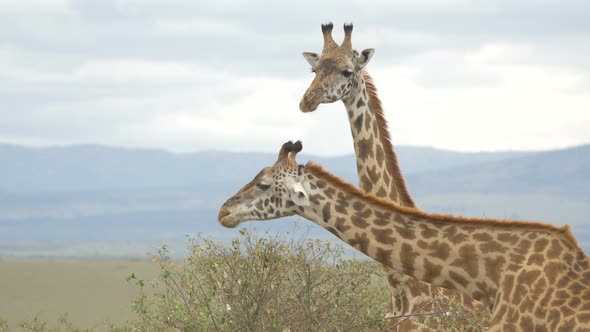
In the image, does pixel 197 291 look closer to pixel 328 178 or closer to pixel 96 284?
pixel 328 178

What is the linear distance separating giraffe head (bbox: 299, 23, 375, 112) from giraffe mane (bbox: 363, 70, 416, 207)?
253 millimetres

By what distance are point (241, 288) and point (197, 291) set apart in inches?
51.4

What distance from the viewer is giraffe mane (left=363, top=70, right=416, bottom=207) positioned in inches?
536

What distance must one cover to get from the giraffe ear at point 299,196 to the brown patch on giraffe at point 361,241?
20.7 inches

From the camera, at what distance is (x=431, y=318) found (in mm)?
12562

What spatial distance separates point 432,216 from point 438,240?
25cm

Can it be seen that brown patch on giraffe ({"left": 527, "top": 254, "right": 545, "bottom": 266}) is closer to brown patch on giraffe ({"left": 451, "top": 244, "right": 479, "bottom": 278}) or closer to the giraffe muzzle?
brown patch on giraffe ({"left": 451, "top": 244, "right": 479, "bottom": 278})

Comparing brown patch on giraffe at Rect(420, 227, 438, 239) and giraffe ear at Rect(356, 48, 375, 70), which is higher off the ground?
giraffe ear at Rect(356, 48, 375, 70)

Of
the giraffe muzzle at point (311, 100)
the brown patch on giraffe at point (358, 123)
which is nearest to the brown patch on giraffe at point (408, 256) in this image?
the brown patch on giraffe at point (358, 123)

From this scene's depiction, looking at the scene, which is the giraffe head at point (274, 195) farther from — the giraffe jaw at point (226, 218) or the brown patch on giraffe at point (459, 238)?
the brown patch on giraffe at point (459, 238)

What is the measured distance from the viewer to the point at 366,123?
1428 cm

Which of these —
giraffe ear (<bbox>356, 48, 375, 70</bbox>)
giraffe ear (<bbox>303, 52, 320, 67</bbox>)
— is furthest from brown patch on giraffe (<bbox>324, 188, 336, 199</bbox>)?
giraffe ear (<bbox>303, 52, 320, 67</bbox>)

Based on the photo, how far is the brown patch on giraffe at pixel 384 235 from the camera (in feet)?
36.3

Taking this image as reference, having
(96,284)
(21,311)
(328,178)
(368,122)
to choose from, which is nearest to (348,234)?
(328,178)
